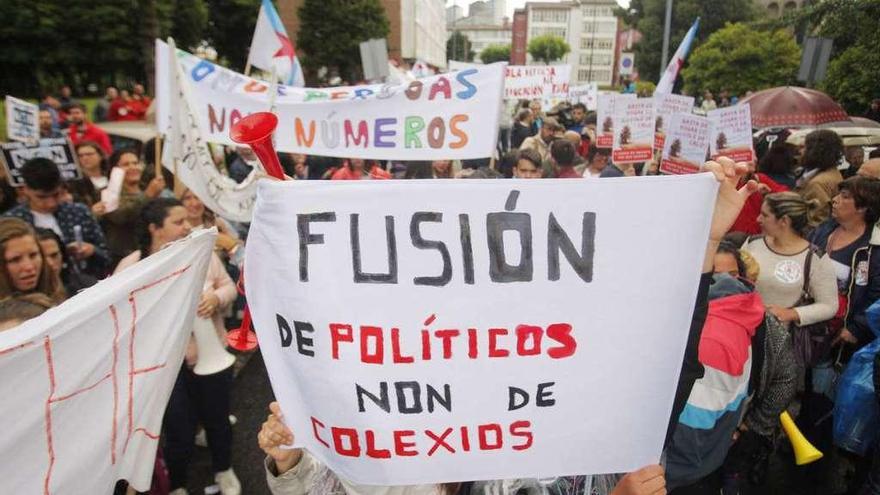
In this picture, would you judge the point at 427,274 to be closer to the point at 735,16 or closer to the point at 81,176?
the point at 81,176

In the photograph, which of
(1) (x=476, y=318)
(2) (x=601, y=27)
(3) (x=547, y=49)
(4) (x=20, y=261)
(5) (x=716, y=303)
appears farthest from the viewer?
(2) (x=601, y=27)

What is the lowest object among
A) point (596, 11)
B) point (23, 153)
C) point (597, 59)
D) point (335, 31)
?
point (23, 153)

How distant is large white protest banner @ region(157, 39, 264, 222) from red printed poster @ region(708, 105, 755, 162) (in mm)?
3694

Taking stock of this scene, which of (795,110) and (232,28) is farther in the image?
(232,28)

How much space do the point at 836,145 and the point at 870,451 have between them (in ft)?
10.1

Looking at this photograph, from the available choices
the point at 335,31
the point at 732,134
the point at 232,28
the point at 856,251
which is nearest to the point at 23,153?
the point at 732,134

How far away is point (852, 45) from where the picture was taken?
15.2 metres

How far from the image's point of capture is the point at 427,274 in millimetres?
1483

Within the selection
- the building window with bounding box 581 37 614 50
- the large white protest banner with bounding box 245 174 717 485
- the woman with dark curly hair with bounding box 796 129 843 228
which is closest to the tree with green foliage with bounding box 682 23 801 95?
the woman with dark curly hair with bounding box 796 129 843 228

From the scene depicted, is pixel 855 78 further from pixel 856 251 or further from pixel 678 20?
pixel 678 20

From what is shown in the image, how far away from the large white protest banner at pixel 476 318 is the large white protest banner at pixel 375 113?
317 cm

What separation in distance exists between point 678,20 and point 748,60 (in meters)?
19.5

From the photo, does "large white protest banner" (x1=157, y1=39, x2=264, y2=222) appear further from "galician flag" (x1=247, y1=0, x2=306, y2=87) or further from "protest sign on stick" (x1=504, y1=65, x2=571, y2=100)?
"protest sign on stick" (x1=504, y1=65, x2=571, y2=100)

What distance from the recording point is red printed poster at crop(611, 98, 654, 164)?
559 cm
